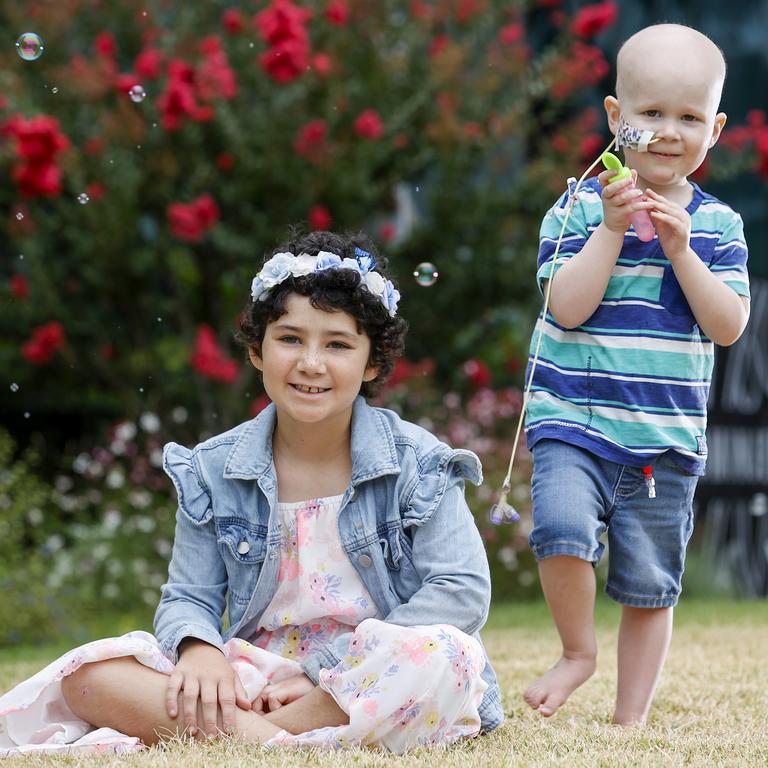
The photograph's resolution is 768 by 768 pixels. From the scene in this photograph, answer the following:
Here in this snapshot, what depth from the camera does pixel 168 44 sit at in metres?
5.92

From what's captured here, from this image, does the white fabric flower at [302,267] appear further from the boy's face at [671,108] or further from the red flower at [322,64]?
the red flower at [322,64]

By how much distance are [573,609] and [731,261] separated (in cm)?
81

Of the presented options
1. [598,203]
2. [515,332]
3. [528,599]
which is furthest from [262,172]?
[598,203]

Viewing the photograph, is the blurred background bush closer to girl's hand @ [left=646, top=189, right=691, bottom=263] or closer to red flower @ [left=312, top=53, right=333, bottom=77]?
red flower @ [left=312, top=53, right=333, bottom=77]

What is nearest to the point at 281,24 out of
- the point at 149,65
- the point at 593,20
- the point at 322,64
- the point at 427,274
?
the point at 322,64

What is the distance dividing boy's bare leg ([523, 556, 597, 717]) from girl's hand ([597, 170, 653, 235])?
0.69 metres

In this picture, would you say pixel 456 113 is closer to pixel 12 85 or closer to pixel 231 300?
pixel 231 300

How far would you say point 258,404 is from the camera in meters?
5.82

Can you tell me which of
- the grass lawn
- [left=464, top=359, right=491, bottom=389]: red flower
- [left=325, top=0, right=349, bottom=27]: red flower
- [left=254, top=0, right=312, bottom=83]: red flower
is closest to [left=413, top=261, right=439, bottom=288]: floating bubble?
the grass lawn

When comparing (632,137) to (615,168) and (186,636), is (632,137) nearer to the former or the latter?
(615,168)

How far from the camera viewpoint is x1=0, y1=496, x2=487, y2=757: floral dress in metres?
2.42

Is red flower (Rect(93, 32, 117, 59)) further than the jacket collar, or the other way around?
red flower (Rect(93, 32, 117, 59))

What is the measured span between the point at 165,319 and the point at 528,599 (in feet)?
7.20

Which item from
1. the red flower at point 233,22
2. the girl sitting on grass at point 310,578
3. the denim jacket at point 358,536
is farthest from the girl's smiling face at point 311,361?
the red flower at point 233,22
